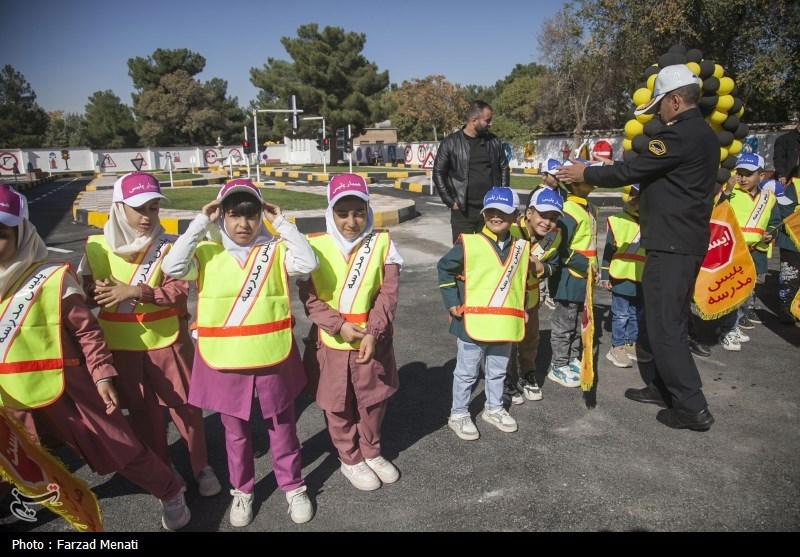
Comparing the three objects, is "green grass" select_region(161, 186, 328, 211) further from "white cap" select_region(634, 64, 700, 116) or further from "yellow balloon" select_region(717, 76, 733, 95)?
"white cap" select_region(634, 64, 700, 116)

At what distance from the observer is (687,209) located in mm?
3352

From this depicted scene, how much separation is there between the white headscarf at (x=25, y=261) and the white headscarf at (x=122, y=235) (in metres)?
0.27

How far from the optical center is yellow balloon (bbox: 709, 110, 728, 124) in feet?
13.6

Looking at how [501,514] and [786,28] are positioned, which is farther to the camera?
[786,28]

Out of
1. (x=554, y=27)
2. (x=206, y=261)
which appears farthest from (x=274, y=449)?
(x=554, y=27)

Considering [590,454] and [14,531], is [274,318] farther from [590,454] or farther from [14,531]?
[590,454]

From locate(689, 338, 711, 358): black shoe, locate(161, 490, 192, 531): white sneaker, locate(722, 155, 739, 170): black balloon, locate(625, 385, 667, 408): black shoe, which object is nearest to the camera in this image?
locate(161, 490, 192, 531): white sneaker

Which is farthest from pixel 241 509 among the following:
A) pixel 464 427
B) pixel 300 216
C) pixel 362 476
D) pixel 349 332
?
pixel 300 216

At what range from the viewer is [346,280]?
8.98 ft

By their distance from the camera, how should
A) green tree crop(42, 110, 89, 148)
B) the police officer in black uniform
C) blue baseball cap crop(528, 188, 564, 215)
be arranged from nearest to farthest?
the police officer in black uniform, blue baseball cap crop(528, 188, 564, 215), green tree crop(42, 110, 89, 148)

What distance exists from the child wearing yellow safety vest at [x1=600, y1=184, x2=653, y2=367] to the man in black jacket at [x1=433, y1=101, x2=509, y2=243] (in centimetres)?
135

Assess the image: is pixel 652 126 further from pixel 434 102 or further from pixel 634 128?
pixel 434 102

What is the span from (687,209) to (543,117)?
38026mm

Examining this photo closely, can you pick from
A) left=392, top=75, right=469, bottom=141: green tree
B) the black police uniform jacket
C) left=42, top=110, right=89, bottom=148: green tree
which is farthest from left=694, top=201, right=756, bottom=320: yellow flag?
left=42, top=110, right=89, bottom=148: green tree
